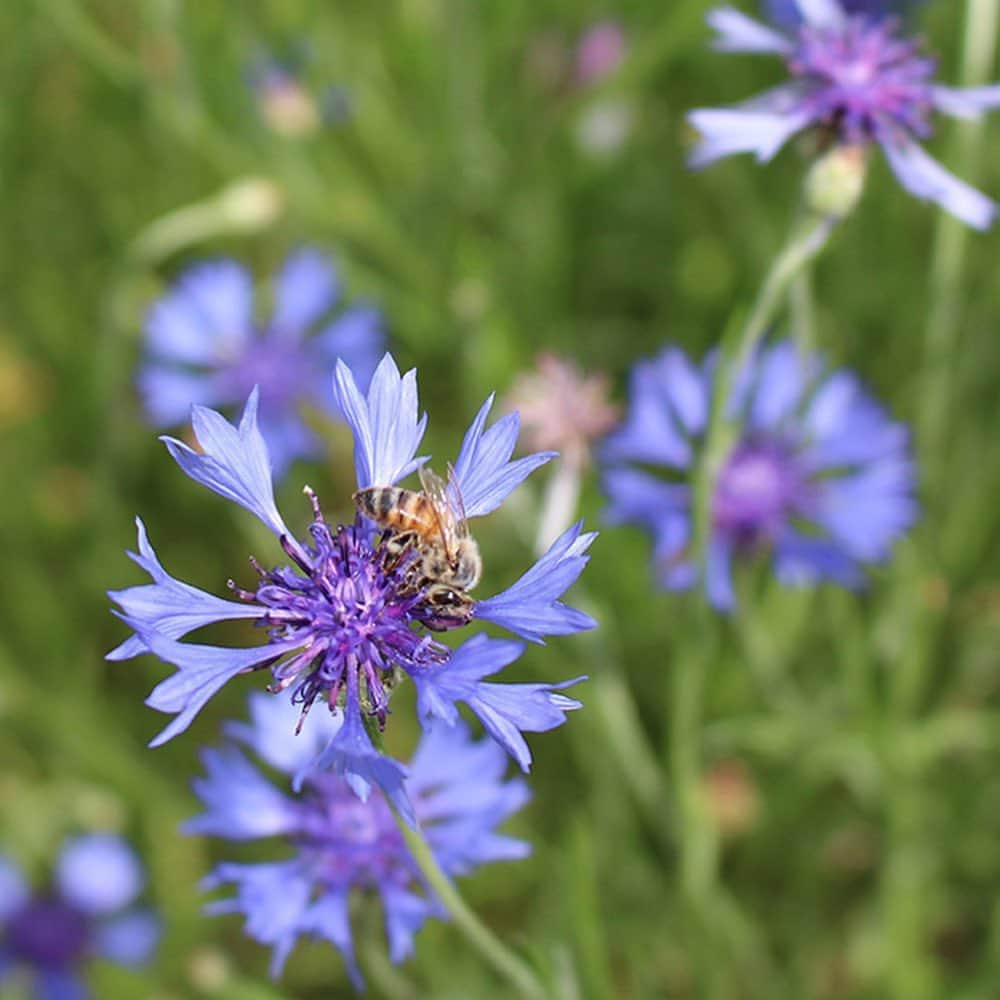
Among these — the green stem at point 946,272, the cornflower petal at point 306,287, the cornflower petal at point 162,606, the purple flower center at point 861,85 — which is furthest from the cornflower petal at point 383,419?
the cornflower petal at point 306,287

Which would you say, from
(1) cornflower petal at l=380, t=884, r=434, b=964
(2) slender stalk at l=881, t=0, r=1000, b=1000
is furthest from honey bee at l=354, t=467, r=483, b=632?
(2) slender stalk at l=881, t=0, r=1000, b=1000

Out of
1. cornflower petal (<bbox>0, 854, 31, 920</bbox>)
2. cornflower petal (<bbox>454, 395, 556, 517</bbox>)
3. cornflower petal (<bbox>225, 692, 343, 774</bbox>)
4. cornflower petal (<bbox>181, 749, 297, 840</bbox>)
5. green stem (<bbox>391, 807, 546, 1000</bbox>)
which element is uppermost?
cornflower petal (<bbox>454, 395, 556, 517</bbox>)

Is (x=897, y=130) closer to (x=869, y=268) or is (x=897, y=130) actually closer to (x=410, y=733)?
(x=869, y=268)

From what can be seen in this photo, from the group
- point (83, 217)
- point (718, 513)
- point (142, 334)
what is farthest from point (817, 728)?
point (83, 217)

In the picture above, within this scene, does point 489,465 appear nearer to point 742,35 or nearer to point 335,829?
point 335,829

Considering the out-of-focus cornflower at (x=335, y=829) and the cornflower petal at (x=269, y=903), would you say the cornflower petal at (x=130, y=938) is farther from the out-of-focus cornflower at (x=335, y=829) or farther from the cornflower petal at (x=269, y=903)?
the cornflower petal at (x=269, y=903)

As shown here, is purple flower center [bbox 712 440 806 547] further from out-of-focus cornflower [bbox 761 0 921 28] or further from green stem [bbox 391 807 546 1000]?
green stem [bbox 391 807 546 1000]
